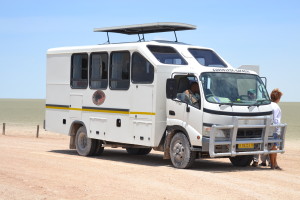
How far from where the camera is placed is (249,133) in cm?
1575

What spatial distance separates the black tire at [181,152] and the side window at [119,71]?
231cm

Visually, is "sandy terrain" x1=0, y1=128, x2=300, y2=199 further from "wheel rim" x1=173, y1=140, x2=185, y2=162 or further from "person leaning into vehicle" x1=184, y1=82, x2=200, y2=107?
"person leaning into vehicle" x1=184, y1=82, x2=200, y2=107

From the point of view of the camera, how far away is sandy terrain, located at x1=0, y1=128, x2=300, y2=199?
38.5 feet

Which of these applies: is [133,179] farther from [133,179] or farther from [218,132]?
[218,132]

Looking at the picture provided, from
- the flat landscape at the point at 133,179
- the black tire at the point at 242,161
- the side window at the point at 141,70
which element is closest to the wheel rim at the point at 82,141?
the flat landscape at the point at 133,179

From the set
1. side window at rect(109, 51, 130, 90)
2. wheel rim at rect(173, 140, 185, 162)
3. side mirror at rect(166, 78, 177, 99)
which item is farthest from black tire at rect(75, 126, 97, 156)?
side mirror at rect(166, 78, 177, 99)

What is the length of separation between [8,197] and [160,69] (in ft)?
20.3

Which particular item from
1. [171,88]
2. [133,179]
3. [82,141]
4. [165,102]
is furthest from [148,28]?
[133,179]

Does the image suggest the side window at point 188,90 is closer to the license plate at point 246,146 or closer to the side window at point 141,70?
the side window at point 141,70

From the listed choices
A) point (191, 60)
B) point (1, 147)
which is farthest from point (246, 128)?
point (1, 147)

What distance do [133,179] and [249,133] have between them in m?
3.63

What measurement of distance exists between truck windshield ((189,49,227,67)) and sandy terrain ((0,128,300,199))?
108 inches

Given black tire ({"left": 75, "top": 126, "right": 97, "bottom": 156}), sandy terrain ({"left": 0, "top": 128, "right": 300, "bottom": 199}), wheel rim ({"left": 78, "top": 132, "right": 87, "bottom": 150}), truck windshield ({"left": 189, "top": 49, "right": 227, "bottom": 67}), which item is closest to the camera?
sandy terrain ({"left": 0, "top": 128, "right": 300, "bottom": 199})

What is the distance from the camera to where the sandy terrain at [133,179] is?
1175 cm
